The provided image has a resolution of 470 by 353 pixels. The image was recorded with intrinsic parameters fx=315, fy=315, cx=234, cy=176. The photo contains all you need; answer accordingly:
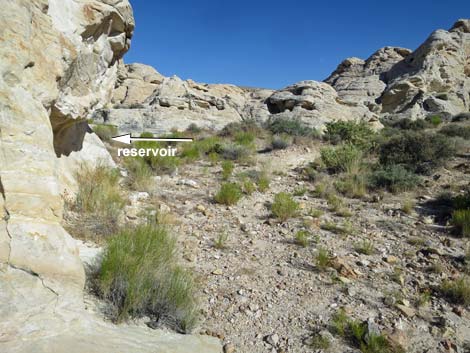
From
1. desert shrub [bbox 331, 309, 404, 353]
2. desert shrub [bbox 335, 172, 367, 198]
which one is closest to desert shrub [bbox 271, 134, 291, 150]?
desert shrub [bbox 335, 172, 367, 198]

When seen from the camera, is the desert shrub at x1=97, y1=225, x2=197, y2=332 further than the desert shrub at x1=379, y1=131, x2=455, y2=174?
No

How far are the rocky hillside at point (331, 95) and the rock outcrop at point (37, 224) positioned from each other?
10351 millimetres

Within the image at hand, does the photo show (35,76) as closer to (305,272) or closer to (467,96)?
(305,272)

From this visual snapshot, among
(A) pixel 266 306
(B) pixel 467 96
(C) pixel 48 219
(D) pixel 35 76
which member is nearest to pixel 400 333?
(A) pixel 266 306

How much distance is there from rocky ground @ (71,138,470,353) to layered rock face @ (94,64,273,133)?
8237 mm

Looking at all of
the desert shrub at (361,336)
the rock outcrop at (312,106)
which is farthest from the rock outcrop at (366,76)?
the desert shrub at (361,336)

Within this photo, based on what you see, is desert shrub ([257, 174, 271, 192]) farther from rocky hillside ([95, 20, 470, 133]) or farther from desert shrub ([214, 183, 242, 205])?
rocky hillside ([95, 20, 470, 133])

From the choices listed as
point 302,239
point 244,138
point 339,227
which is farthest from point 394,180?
point 244,138

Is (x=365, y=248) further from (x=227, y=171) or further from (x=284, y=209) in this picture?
(x=227, y=171)

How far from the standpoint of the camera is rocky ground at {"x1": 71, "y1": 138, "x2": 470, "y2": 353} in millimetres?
2465

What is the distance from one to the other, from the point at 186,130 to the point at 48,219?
1134 centimetres

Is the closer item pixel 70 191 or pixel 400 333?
pixel 400 333

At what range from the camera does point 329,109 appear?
615 inches

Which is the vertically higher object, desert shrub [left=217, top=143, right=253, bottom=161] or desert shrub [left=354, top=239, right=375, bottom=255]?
desert shrub [left=217, top=143, right=253, bottom=161]
